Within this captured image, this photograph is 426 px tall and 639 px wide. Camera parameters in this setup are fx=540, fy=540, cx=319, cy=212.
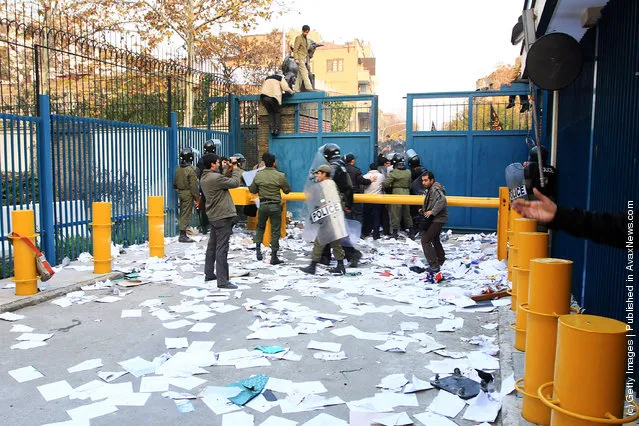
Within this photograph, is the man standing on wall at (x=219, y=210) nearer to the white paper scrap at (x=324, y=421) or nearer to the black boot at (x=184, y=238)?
the white paper scrap at (x=324, y=421)

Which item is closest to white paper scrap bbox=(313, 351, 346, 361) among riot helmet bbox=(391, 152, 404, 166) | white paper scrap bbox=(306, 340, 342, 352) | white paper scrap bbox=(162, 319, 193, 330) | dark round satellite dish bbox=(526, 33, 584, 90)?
white paper scrap bbox=(306, 340, 342, 352)

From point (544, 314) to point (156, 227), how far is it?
26.3ft

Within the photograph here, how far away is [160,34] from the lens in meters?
20.6

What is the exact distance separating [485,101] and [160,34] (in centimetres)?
1295

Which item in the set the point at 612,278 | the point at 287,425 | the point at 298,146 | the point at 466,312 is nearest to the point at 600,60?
the point at 612,278

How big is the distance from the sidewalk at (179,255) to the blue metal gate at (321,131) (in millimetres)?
5313

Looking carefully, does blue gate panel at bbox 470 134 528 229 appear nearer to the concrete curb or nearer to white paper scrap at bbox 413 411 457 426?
the concrete curb

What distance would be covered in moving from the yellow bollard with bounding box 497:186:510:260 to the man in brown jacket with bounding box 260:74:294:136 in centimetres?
731

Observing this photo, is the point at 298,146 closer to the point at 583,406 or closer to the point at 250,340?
the point at 250,340

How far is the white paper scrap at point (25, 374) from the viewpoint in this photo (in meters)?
4.57

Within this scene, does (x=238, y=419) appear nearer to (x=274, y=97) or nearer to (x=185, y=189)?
(x=185, y=189)

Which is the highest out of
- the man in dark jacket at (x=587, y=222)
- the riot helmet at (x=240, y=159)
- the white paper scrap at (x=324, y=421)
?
the riot helmet at (x=240, y=159)

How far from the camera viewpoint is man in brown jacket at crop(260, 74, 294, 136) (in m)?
14.9

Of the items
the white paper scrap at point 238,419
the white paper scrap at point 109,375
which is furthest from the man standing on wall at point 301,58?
the white paper scrap at point 238,419
